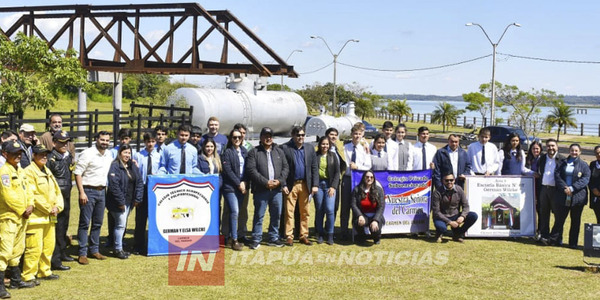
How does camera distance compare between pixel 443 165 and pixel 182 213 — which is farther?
pixel 443 165

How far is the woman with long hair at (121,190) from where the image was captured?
956cm

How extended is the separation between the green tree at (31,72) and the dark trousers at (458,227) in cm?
1557

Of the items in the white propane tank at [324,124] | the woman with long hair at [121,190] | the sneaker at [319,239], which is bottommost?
the sneaker at [319,239]

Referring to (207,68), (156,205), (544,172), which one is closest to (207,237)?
(156,205)

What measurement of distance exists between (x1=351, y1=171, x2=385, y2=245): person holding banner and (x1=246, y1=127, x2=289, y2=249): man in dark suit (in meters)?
1.23

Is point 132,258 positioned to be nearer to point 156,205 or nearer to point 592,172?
point 156,205

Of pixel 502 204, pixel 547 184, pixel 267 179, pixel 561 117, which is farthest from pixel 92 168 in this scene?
pixel 561 117

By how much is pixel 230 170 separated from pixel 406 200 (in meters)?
3.24

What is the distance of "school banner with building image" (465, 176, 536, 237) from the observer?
463 inches

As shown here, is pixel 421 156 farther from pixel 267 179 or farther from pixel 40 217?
pixel 40 217

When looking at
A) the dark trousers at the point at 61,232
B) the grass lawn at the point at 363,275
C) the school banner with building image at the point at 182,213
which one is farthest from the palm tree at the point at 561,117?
the dark trousers at the point at 61,232

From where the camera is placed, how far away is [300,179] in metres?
10.9

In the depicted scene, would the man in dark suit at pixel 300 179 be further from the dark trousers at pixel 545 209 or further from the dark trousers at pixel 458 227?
the dark trousers at pixel 545 209

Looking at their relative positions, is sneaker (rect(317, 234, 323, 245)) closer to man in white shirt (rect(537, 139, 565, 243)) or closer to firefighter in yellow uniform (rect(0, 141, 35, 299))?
man in white shirt (rect(537, 139, 565, 243))
